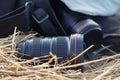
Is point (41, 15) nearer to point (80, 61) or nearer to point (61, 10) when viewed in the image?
point (61, 10)

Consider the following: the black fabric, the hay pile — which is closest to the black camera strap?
the black fabric

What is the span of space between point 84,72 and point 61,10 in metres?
0.41

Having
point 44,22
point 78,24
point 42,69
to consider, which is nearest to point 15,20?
point 44,22

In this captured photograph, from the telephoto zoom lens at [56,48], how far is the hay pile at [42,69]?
23mm

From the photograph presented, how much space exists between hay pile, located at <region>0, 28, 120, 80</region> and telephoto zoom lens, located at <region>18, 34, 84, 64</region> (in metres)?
0.02

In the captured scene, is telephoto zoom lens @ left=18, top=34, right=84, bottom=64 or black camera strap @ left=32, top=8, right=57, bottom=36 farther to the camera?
black camera strap @ left=32, top=8, right=57, bottom=36

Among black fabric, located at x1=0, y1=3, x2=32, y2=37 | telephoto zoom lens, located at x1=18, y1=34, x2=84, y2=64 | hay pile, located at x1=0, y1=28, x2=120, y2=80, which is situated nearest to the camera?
hay pile, located at x1=0, y1=28, x2=120, y2=80

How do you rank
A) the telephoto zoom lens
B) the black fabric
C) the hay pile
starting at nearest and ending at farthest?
the hay pile → the telephoto zoom lens → the black fabric

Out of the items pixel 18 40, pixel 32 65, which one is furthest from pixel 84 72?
pixel 18 40

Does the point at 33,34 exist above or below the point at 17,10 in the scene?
below

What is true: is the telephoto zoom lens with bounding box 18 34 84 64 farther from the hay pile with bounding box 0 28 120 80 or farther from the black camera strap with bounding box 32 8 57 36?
the black camera strap with bounding box 32 8 57 36

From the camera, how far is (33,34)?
1.49 m

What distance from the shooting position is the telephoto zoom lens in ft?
4.07

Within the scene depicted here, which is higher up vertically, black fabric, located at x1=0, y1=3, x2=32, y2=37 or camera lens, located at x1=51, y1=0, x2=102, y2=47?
black fabric, located at x1=0, y1=3, x2=32, y2=37
